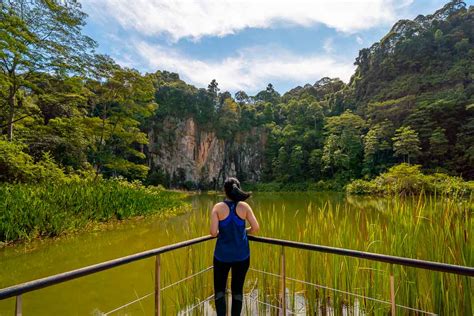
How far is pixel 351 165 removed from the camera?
23672 millimetres

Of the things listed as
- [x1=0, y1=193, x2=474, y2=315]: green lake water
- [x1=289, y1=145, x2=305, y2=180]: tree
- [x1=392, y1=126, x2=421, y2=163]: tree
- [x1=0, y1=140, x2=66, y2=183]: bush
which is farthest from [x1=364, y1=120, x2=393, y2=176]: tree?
[x1=0, y1=193, x2=474, y2=315]: green lake water

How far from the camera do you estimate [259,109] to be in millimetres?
35781

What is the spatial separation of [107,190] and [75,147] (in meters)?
3.50

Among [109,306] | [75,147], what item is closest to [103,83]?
[75,147]

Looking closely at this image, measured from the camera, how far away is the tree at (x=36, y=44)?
759 cm

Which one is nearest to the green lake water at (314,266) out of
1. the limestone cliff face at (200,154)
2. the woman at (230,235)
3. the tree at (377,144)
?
the woman at (230,235)

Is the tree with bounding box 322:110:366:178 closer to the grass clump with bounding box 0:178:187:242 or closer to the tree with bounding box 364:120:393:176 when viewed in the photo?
the tree with bounding box 364:120:393:176

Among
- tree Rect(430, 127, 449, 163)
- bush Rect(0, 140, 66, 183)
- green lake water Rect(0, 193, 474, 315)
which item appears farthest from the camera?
tree Rect(430, 127, 449, 163)

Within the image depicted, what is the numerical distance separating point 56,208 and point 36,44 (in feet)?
16.3

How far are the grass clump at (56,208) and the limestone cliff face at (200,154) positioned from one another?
19.2 meters

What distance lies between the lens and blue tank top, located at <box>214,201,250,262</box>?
1.67 meters

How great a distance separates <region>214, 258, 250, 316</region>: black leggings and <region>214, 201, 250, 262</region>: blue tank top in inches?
1.9

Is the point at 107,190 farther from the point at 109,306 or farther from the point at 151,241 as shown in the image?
the point at 109,306

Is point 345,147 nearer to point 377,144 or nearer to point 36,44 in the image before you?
point 377,144
